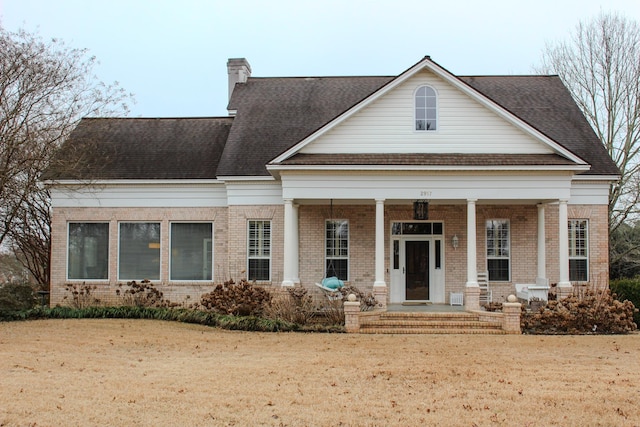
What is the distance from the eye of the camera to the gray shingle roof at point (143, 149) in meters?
23.2

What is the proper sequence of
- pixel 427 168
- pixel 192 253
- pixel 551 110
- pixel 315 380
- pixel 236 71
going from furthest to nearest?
pixel 236 71 → pixel 551 110 → pixel 192 253 → pixel 427 168 → pixel 315 380

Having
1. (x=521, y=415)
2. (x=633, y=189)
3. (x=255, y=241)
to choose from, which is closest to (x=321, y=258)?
(x=255, y=241)

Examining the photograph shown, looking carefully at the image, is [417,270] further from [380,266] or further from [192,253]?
[192,253]

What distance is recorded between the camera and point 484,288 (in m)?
22.0

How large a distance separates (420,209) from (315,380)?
1009cm

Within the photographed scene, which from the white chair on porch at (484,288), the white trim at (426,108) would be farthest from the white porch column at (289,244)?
the white chair on porch at (484,288)

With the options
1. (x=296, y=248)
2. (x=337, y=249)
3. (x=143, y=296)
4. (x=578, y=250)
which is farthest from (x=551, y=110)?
(x=143, y=296)

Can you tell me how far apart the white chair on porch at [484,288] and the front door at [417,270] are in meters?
1.62

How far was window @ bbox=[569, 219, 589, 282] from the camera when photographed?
22.4 meters

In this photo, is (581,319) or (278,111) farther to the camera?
(278,111)

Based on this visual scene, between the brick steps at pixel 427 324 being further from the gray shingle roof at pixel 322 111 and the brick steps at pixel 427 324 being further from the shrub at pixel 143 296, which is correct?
the shrub at pixel 143 296

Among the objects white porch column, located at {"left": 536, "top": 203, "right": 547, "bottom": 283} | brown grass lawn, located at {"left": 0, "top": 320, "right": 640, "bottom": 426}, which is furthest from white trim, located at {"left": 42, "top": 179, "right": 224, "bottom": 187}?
white porch column, located at {"left": 536, "top": 203, "right": 547, "bottom": 283}

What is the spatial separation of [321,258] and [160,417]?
43.9 ft

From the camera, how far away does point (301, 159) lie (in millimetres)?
20406
